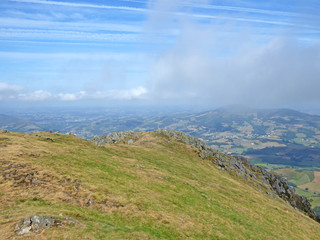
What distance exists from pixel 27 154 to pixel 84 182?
14.8 m

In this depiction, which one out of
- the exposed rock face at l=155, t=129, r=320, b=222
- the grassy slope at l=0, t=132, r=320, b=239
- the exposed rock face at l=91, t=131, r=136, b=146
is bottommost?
the exposed rock face at l=155, t=129, r=320, b=222

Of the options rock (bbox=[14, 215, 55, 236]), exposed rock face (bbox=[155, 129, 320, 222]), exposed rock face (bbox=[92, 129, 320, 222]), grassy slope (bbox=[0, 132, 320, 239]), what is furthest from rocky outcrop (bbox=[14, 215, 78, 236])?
exposed rock face (bbox=[155, 129, 320, 222])

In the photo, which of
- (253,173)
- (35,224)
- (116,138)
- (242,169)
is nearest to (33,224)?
(35,224)

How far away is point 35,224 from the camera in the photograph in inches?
874

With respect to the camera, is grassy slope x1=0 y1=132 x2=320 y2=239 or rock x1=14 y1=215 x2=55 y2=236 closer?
rock x1=14 y1=215 x2=55 y2=236

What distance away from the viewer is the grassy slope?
2628cm

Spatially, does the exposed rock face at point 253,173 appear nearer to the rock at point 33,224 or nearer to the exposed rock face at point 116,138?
the exposed rock face at point 116,138

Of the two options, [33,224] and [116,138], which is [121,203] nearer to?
[33,224]

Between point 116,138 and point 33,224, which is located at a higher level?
point 33,224

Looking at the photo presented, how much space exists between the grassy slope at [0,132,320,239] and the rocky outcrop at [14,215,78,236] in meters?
0.72

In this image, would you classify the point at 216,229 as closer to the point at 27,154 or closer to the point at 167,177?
the point at 167,177

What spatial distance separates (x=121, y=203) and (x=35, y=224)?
1224 cm

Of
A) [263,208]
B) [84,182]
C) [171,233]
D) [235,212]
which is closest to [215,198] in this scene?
[235,212]

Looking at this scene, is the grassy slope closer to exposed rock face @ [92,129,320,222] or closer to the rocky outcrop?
the rocky outcrop
